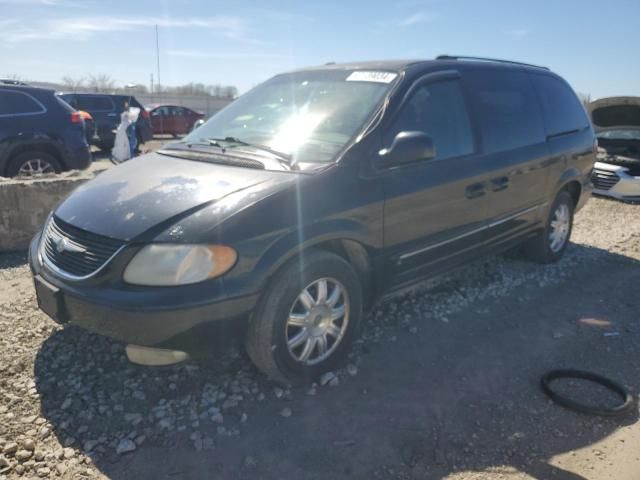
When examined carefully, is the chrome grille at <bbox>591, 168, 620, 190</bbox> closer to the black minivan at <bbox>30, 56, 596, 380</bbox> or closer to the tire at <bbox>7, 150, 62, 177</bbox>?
the black minivan at <bbox>30, 56, 596, 380</bbox>

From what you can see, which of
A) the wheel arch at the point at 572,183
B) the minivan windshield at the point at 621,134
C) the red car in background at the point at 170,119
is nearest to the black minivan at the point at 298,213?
the wheel arch at the point at 572,183

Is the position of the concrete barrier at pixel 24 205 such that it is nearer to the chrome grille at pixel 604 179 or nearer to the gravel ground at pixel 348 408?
the gravel ground at pixel 348 408

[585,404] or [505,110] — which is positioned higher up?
[505,110]

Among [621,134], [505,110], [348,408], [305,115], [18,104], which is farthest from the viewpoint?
[621,134]

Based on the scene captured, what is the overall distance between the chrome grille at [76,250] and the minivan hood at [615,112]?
8691mm

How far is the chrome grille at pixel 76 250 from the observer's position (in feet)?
9.11

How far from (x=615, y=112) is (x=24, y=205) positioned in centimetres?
888

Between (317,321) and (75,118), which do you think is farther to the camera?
(75,118)

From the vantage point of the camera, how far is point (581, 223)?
7.67 metres

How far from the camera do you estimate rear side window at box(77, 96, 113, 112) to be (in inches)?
634

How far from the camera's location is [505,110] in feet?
14.8

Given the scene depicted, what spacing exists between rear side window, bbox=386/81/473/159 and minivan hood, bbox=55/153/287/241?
42.5 inches

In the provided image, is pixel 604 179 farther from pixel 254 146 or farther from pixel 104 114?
pixel 104 114

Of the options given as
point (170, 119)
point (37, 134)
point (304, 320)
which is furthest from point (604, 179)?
point (170, 119)
